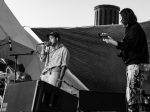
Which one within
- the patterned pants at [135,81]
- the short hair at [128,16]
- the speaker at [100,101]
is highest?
the short hair at [128,16]

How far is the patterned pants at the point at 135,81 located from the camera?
468 cm

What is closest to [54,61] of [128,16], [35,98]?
[128,16]

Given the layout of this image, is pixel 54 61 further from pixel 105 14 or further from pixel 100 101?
pixel 105 14

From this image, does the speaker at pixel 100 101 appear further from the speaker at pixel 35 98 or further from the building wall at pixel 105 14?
the building wall at pixel 105 14

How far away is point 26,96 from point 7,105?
422 millimetres

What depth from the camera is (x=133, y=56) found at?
191 inches

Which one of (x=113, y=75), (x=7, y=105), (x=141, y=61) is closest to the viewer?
(x=7, y=105)

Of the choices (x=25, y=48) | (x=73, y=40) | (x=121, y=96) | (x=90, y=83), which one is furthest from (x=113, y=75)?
(x=121, y=96)

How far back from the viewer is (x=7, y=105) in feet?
13.4

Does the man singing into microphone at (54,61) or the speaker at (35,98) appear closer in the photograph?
the speaker at (35,98)

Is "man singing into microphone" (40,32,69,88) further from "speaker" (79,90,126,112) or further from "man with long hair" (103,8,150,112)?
"man with long hair" (103,8,150,112)

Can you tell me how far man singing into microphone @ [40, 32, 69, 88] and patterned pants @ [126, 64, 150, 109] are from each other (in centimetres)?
166

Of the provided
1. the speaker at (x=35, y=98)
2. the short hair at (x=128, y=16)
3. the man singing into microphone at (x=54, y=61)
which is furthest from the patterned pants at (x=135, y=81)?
the man singing into microphone at (x=54, y=61)

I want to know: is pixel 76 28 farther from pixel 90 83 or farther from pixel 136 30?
pixel 136 30
